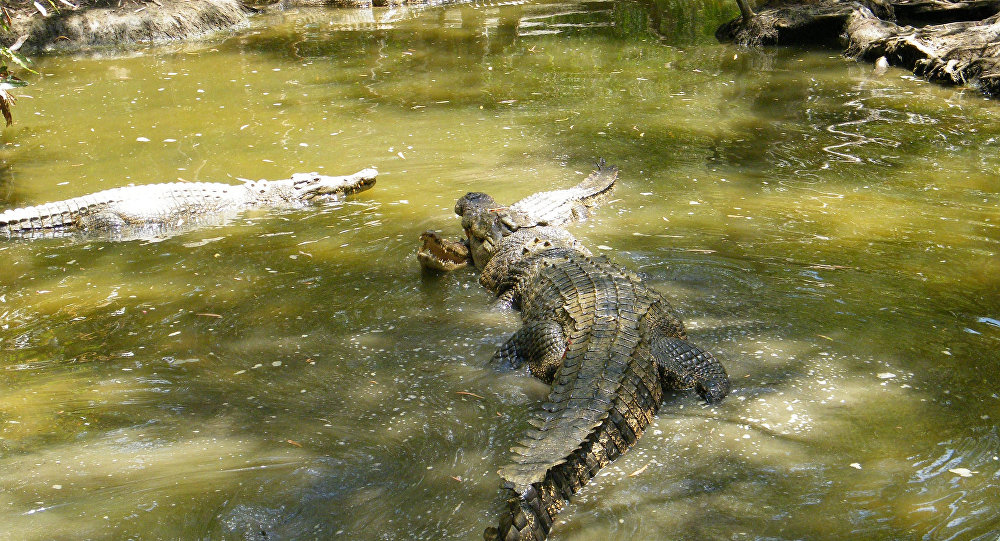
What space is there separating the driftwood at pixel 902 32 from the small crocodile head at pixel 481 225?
6894 mm

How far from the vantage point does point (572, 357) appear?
146 inches

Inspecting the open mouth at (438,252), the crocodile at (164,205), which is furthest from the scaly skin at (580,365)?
the crocodile at (164,205)

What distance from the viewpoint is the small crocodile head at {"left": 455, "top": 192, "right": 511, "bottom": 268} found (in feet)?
17.4

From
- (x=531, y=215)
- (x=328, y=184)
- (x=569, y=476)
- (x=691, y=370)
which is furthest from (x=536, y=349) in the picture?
(x=328, y=184)

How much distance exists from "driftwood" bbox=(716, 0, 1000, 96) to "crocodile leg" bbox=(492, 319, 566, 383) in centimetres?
764

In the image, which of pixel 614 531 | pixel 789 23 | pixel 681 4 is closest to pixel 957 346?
pixel 614 531

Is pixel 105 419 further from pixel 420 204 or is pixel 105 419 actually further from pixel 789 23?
pixel 789 23

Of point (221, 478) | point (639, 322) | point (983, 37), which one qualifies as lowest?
point (221, 478)

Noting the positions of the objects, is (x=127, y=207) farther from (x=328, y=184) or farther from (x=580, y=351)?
(x=580, y=351)

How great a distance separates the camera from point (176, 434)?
3619mm

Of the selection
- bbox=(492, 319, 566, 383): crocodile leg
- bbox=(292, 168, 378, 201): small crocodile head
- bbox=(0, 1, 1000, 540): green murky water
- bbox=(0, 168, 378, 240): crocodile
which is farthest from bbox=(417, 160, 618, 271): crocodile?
bbox=(0, 168, 378, 240): crocodile

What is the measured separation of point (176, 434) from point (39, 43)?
12.0 metres

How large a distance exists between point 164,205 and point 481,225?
2917 mm

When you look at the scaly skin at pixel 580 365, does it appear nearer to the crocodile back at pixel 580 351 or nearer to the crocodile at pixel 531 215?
the crocodile back at pixel 580 351
